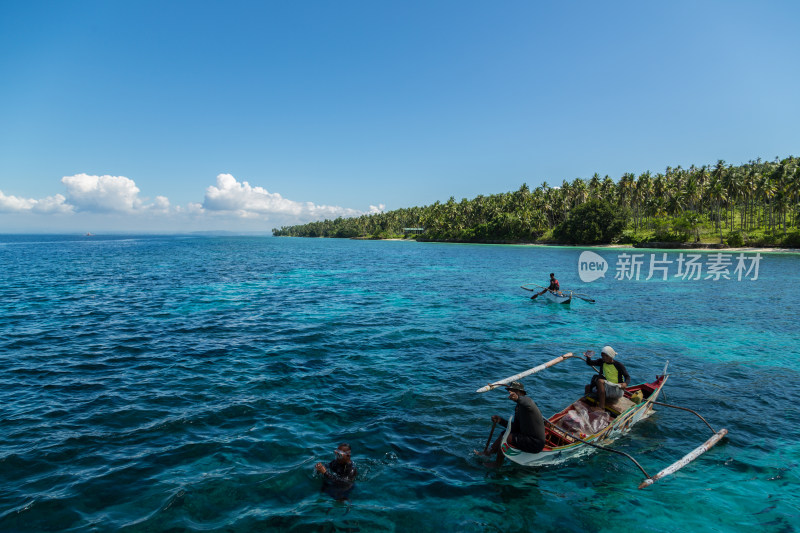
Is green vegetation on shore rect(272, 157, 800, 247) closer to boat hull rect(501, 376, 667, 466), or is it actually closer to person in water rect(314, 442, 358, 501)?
boat hull rect(501, 376, 667, 466)

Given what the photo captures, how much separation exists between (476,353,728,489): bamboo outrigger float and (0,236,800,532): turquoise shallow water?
416mm

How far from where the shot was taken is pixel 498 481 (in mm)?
10812

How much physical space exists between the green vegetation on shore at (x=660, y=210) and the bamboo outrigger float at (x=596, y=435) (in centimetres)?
11833

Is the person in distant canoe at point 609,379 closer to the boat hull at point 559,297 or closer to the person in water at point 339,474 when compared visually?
the person in water at point 339,474

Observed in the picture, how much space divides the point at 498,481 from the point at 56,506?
11.2 meters

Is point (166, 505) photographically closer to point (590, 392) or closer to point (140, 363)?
point (140, 363)

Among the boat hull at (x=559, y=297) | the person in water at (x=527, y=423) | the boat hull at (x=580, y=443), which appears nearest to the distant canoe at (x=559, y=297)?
the boat hull at (x=559, y=297)

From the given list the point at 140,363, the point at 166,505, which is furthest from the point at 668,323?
the point at 140,363

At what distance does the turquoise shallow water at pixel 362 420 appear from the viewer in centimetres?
955

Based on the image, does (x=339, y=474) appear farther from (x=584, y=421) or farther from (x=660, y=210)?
(x=660, y=210)

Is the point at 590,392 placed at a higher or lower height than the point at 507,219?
lower

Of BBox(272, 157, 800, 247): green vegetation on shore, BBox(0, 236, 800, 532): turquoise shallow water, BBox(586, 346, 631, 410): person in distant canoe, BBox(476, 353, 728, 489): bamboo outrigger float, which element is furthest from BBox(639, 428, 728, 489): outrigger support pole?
BBox(272, 157, 800, 247): green vegetation on shore

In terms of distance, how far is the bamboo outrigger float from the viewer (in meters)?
11.0

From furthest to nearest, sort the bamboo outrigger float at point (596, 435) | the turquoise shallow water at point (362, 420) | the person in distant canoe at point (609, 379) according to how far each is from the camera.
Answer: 1. the person in distant canoe at point (609, 379)
2. the bamboo outrigger float at point (596, 435)
3. the turquoise shallow water at point (362, 420)
